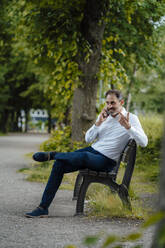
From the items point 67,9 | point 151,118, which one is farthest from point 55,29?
point 151,118

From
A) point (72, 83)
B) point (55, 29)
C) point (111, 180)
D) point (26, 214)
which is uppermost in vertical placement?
point (55, 29)

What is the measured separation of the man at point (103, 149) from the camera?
5316mm

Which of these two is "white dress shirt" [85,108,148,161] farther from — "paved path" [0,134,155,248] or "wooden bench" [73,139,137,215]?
"paved path" [0,134,155,248]

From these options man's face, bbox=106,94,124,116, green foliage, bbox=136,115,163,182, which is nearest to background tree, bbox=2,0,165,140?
green foliage, bbox=136,115,163,182

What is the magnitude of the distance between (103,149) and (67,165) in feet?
1.63

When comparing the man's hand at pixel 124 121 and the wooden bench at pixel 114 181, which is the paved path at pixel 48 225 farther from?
the man's hand at pixel 124 121

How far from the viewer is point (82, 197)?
5422 millimetres

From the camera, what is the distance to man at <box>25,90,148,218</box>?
5316 millimetres

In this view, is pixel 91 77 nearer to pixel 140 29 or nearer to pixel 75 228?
pixel 140 29

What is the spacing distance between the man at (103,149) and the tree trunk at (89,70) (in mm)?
5175

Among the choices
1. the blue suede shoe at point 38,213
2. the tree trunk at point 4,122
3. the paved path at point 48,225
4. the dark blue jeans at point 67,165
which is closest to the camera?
the paved path at point 48,225

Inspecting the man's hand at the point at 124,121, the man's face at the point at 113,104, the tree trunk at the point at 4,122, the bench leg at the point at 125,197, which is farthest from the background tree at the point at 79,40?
the tree trunk at the point at 4,122

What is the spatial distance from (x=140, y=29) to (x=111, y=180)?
8060 millimetres

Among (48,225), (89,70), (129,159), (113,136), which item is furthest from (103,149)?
(89,70)
